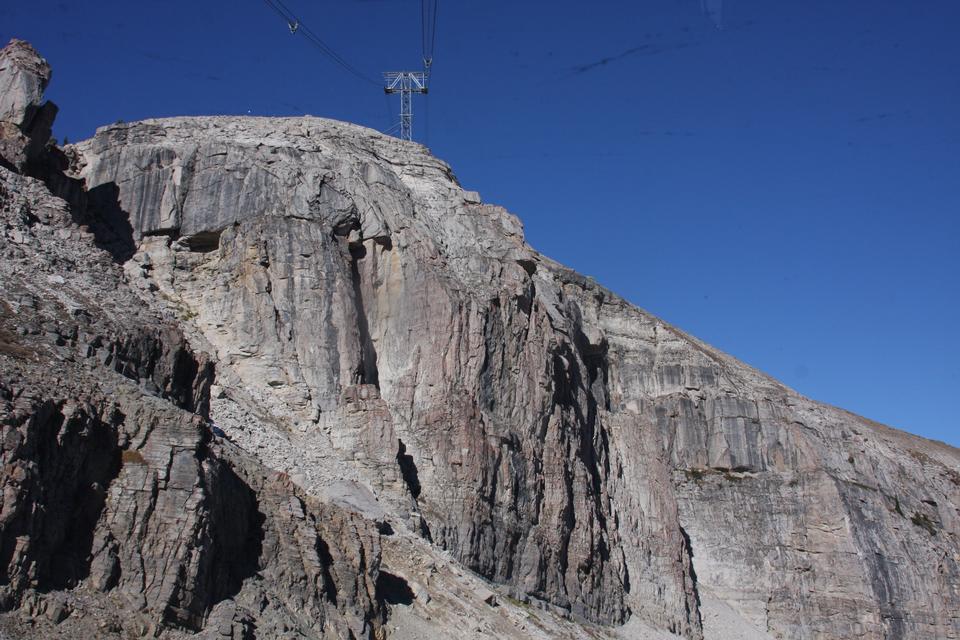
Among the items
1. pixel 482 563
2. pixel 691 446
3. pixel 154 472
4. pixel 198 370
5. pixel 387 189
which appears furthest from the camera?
pixel 691 446

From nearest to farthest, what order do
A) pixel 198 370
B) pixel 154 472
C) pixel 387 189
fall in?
1. pixel 154 472
2. pixel 198 370
3. pixel 387 189

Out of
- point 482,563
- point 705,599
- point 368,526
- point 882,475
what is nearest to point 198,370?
point 368,526

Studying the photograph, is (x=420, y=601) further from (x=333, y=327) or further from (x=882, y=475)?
(x=882, y=475)

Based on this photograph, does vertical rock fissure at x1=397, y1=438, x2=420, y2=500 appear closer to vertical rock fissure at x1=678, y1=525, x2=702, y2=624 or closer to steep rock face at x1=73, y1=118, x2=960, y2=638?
steep rock face at x1=73, y1=118, x2=960, y2=638

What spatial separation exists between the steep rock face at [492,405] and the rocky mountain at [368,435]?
0.59ft

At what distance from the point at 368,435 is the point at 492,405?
872cm

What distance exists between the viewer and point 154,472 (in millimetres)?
34281

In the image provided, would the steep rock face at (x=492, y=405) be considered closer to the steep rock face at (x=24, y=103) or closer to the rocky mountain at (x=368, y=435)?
the rocky mountain at (x=368, y=435)

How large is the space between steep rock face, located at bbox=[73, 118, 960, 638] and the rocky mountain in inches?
7.1

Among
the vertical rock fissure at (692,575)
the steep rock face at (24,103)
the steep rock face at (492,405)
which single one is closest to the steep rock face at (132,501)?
the steep rock face at (492,405)

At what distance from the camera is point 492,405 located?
2376 inches

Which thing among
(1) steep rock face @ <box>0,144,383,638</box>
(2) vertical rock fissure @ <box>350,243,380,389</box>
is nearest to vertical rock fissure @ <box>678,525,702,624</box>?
(2) vertical rock fissure @ <box>350,243,380,389</box>

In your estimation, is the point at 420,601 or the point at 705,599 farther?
the point at 705,599

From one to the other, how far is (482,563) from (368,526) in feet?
38.4
